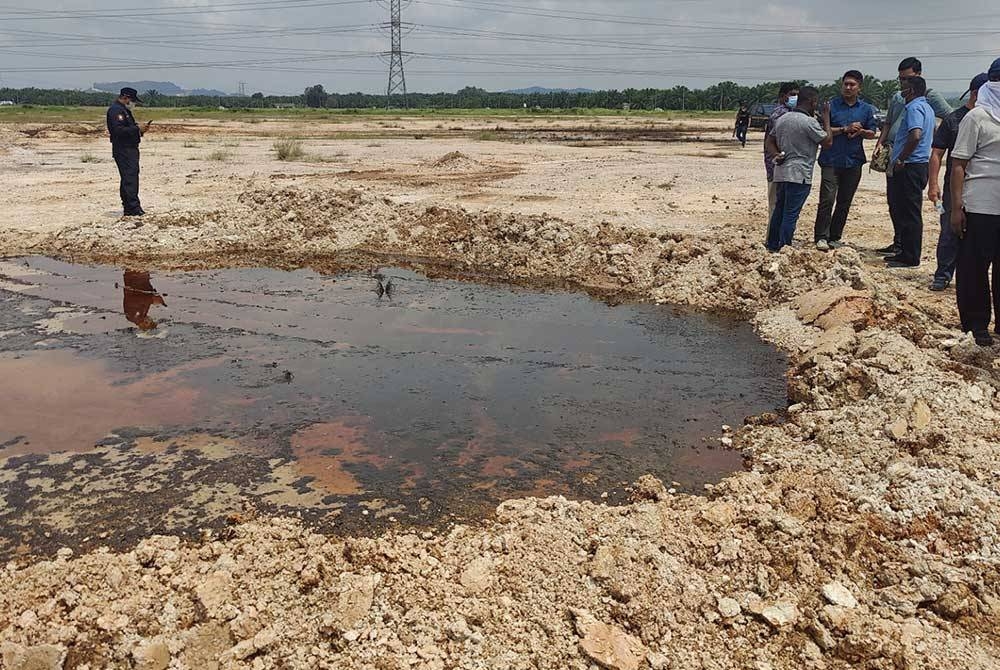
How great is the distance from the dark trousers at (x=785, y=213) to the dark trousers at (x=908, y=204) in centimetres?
91

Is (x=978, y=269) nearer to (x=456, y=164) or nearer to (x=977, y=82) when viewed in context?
(x=977, y=82)

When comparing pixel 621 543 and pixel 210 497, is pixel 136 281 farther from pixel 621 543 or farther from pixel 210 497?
pixel 621 543

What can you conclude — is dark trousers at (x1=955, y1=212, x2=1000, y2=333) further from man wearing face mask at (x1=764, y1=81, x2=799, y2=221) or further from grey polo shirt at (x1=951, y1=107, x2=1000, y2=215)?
man wearing face mask at (x1=764, y1=81, x2=799, y2=221)

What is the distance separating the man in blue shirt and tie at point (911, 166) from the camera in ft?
24.2

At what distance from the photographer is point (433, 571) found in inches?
124

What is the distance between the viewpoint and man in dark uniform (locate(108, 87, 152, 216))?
1018cm

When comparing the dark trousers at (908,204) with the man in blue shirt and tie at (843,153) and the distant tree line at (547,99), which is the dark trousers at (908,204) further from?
the distant tree line at (547,99)

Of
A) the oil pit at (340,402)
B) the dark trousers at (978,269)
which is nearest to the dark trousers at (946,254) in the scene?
the dark trousers at (978,269)

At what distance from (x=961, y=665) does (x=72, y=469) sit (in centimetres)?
444

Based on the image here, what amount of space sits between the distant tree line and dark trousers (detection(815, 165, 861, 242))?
49.5 m

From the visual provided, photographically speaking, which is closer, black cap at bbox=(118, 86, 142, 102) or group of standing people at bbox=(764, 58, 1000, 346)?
group of standing people at bbox=(764, 58, 1000, 346)

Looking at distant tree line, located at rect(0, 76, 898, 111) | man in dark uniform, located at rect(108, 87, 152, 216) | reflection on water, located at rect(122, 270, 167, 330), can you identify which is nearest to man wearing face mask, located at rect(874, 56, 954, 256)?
reflection on water, located at rect(122, 270, 167, 330)

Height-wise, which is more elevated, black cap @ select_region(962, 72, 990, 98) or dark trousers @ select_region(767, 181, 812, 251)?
black cap @ select_region(962, 72, 990, 98)

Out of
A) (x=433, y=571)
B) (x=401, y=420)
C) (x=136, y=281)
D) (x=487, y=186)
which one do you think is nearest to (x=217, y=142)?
(x=487, y=186)
